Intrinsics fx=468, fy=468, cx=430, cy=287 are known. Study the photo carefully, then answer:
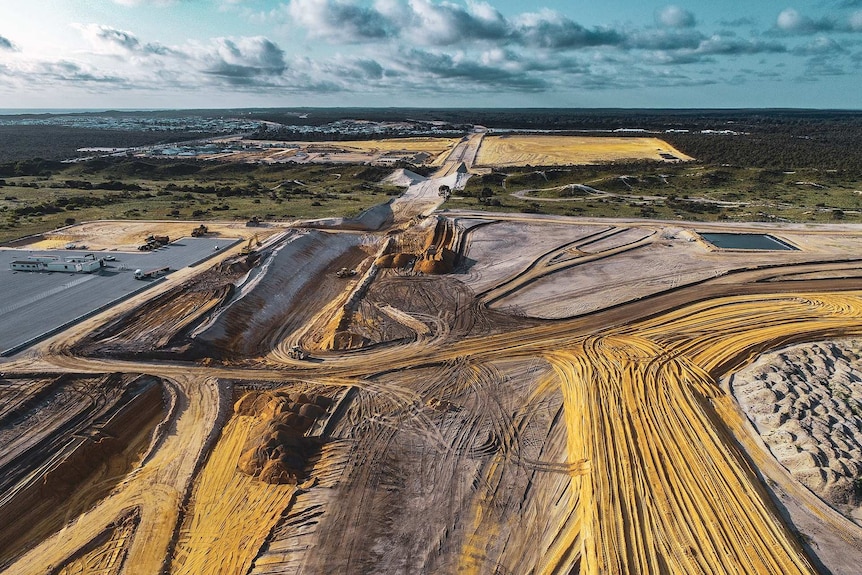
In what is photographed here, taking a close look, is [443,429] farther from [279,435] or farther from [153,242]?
[153,242]

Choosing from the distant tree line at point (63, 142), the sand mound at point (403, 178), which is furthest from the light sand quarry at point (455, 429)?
the distant tree line at point (63, 142)

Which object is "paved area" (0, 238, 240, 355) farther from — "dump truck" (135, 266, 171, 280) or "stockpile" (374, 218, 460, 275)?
"stockpile" (374, 218, 460, 275)

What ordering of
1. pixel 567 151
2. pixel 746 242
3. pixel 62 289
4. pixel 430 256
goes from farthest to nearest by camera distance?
1. pixel 567 151
2. pixel 746 242
3. pixel 430 256
4. pixel 62 289

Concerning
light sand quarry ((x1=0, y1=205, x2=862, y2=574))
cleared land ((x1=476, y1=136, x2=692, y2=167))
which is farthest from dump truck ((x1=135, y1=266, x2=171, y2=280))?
cleared land ((x1=476, y1=136, x2=692, y2=167))

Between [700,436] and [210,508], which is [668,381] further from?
[210,508]

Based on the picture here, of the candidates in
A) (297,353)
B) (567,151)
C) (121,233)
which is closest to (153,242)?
(121,233)

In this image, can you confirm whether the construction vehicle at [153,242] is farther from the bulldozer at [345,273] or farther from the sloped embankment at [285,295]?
the bulldozer at [345,273]
